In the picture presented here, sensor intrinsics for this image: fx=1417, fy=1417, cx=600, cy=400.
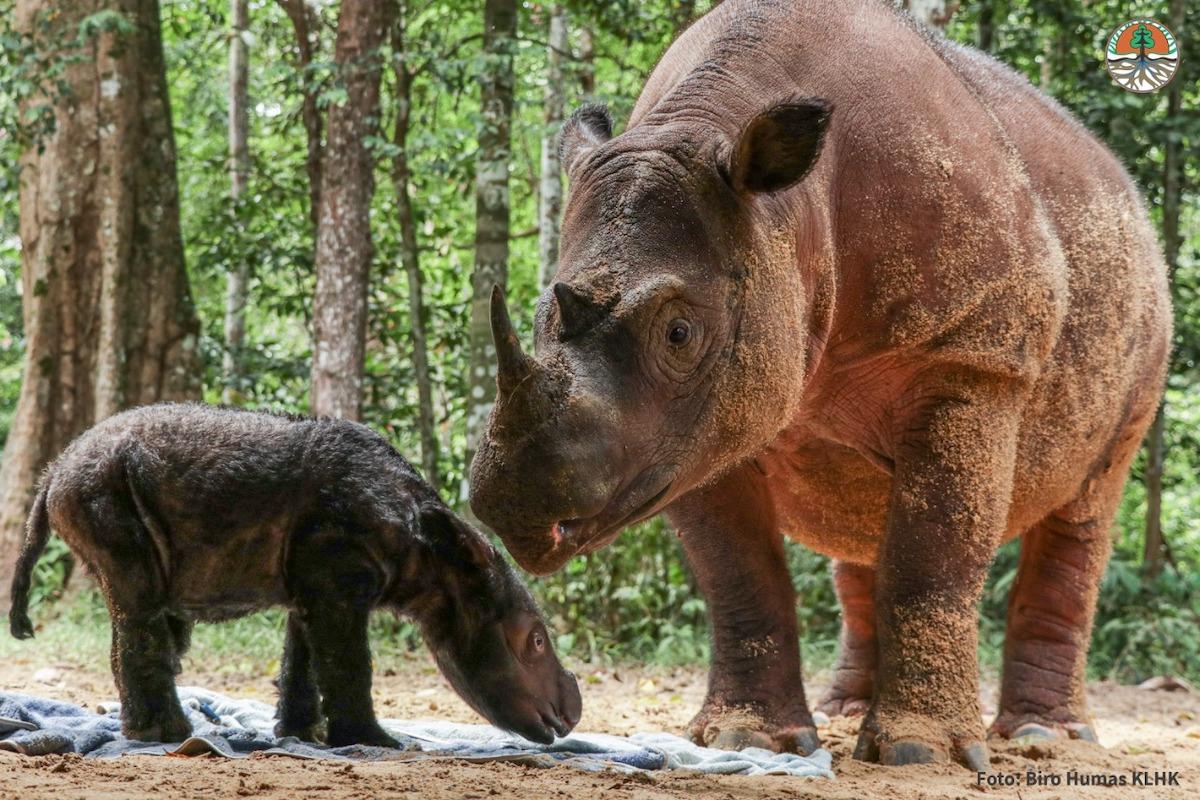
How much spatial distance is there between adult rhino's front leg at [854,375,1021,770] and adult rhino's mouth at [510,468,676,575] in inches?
44.2

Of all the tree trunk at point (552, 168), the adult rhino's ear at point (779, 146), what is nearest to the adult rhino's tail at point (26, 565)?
the adult rhino's ear at point (779, 146)

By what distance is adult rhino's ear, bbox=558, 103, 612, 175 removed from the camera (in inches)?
192

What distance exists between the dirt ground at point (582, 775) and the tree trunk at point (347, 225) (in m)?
2.42

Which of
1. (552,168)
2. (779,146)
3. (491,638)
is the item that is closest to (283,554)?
(491,638)

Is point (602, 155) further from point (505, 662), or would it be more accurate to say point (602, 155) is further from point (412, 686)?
point (412, 686)

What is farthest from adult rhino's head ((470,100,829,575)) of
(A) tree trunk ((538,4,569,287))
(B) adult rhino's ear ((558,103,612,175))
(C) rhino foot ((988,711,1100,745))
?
(A) tree trunk ((538,4,569,287))

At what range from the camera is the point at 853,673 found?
705cm

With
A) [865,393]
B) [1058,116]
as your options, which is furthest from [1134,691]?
[865,393]

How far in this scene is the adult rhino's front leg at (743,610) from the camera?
5324 millimetres

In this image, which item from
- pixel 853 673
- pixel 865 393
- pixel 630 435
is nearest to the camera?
pixel 630 435

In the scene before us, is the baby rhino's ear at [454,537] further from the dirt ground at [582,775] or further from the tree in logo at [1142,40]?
the tree in logo at [1142,40]

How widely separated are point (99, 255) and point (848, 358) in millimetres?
7014

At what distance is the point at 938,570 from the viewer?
485cm

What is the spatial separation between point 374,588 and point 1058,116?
12.4ft
